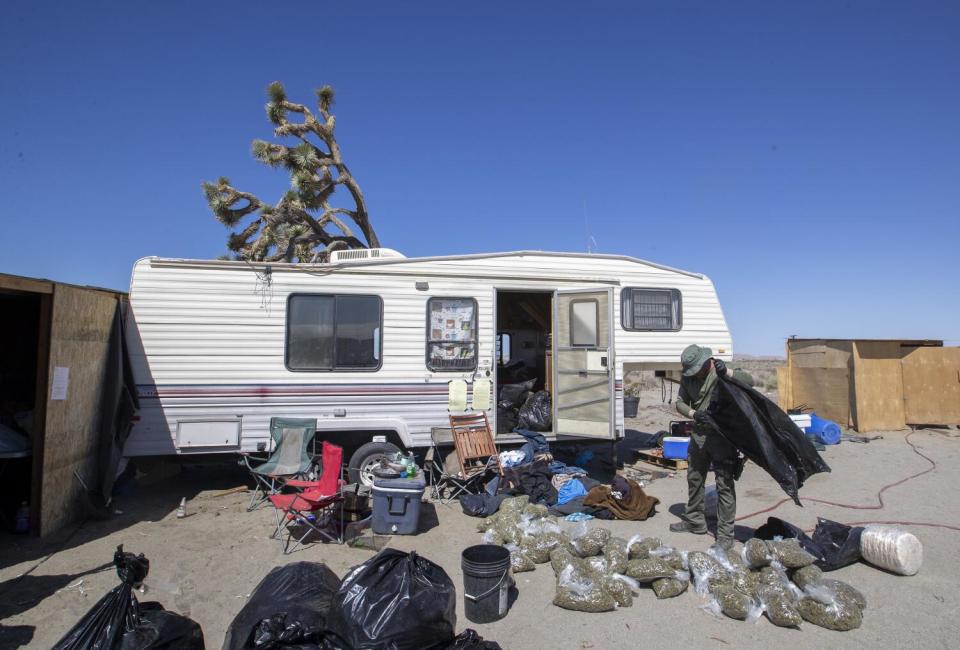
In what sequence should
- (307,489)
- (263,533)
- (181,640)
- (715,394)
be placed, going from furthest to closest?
1. (307,489)
2. (263,533)
3. (715,394)
4. (181,640)

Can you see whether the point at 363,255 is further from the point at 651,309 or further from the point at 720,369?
the point at 720,369

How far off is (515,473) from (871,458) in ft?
20.5

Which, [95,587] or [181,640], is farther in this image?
[95,587]

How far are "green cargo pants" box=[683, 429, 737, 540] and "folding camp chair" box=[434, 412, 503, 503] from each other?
223 cm

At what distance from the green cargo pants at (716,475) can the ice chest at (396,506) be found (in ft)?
8.42

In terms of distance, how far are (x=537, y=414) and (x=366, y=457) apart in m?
2.50

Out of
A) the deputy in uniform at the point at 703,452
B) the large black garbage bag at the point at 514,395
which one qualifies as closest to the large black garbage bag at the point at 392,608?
the deputy in uniform at the point at 703,452

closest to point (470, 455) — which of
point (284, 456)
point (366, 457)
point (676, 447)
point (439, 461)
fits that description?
point (439, 461)

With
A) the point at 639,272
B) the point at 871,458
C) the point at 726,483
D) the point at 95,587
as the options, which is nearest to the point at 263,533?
the point at 95,587

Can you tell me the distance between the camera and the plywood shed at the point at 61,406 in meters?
5.19

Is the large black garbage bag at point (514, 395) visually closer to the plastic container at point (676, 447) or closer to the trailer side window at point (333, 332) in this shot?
the plastic container at point (676, 447)

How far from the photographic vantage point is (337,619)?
297cm

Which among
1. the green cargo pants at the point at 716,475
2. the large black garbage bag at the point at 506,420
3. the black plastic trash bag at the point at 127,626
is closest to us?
the black plastic trash bag at the point at 127,626

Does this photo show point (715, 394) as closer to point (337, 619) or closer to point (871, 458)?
point (337, 619)
